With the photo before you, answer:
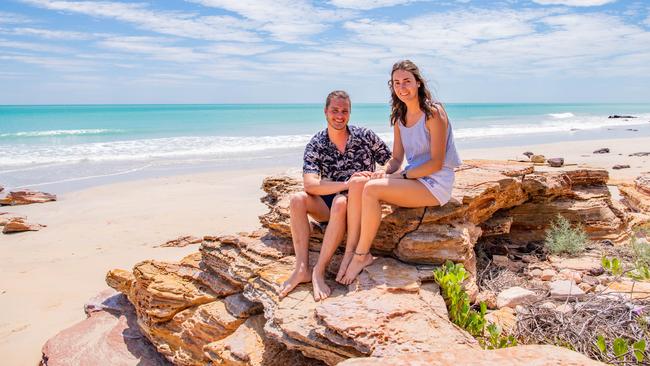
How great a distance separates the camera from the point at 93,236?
948 centimetres

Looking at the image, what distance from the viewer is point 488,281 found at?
215 inches

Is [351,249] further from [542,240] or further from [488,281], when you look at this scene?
[542,240]

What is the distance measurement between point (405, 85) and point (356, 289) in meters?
1.80

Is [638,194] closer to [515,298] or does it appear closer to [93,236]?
[515,298]

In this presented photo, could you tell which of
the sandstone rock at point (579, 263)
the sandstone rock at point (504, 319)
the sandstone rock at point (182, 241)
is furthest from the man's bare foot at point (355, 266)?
→ the sandstone rock at point (182, 241)

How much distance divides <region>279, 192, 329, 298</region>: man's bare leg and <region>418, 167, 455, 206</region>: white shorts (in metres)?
0.98

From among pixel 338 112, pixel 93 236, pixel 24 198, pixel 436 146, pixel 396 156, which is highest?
pixel 338 112

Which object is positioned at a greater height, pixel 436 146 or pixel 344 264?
pixel 436 146

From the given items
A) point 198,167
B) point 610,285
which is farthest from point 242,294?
point 198,167

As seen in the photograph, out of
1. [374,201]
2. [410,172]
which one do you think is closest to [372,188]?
[374,201]

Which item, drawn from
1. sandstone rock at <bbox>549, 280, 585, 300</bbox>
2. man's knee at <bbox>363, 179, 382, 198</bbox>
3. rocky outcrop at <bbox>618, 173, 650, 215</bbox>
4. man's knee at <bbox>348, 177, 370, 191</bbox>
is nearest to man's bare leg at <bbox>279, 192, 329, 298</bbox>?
man's knee at <bbox>348, 177, 370, 191</bbox>

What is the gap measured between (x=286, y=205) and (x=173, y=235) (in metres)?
4.53

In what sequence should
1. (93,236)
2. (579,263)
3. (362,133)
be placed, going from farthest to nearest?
1. (93,236)
2. (579,263)
3. (362,133)

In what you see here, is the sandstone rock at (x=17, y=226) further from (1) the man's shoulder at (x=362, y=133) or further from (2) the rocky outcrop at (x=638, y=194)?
(2) the rocky outcrop at (x=638, y=194)
